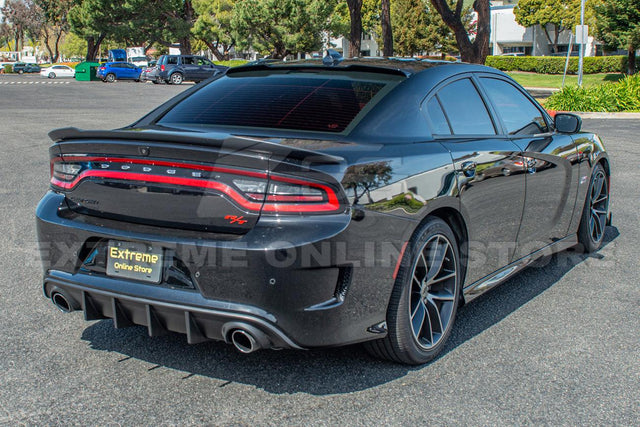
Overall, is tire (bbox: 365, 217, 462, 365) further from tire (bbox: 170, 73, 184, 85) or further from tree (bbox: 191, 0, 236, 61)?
tree (bbox: 191, 0, 236, 61)

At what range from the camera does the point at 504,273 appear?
14.5 ft

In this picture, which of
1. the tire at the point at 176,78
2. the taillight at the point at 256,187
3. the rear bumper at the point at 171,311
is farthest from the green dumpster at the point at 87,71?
the taillight at the point at 256,187

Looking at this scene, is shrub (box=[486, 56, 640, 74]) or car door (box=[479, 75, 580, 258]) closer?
car door (box=[479, 75, 580, 258])

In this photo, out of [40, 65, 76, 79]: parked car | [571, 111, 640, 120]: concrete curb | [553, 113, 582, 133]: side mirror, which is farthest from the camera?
[40, 65, 76, 79]: parked car

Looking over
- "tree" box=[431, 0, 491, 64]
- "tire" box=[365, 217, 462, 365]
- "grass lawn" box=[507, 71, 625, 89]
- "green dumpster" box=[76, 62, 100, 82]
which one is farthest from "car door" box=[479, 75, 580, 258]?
"green dumpster" box=[76, 62, 100, 82]

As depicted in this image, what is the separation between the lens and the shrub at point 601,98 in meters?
20.9

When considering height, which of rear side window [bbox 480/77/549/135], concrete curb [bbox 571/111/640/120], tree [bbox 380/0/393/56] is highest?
tree [bbox 380/0/393/56]

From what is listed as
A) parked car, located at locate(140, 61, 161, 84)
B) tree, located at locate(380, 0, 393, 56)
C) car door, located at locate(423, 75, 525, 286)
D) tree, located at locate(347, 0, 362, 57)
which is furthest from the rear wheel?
car door, located at locate(423, 75, 525, 286)

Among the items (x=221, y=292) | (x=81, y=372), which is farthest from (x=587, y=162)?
(x=81, y=372)

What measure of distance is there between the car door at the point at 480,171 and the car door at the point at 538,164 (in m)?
0.15

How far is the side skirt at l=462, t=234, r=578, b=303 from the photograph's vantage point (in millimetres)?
4082

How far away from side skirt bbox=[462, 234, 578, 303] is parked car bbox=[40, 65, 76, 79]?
64.6m

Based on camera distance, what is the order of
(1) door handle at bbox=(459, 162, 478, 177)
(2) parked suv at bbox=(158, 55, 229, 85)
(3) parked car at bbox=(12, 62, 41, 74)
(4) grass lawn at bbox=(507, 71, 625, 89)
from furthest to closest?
1. (3) parked car at bbox=(12, 62, 41, 74)
2. (2) parked suv at bbox=(158, 55, 229, 85)
3. (4) grass lawn at bbox=(507, 71, 625, 89)
4. (1) door handle at bbox=(459, 162, 478, 177)

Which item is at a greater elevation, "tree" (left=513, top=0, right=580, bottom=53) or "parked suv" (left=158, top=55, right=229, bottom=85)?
"tree" (left=513, top=0, right=580, bottom=53)
